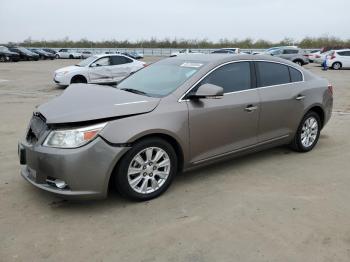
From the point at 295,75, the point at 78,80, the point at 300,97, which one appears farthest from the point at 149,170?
the point at 78,80

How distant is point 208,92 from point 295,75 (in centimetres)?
211

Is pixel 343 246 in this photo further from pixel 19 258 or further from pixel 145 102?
pixel 19 258

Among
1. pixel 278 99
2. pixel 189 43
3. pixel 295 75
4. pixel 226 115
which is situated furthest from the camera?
pixel 189 43

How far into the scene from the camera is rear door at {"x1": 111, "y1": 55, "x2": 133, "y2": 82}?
16281 millimetres

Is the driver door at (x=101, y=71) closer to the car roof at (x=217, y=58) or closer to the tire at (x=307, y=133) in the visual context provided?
the car roof at (x=217, y=58)

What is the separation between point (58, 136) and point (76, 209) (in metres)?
0.79

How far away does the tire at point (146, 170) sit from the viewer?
3949 millimetres

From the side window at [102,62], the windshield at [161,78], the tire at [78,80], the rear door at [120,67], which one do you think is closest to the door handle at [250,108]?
the windshield at [161,78]

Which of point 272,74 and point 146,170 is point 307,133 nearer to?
point 272,74

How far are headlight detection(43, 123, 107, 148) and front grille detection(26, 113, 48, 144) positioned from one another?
240mm

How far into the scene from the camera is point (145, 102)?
416cm

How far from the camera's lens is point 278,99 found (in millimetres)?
5359

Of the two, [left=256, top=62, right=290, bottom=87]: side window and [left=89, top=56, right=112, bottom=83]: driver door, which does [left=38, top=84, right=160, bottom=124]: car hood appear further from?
[left=89, top=56, right=112, bottom=83]: driver door

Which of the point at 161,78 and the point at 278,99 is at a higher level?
the point at 161,78
